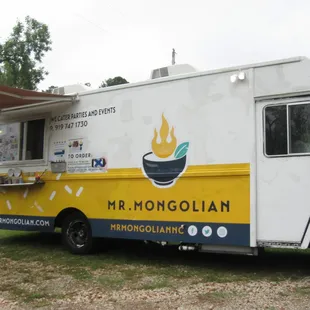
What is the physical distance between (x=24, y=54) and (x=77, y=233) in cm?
2065

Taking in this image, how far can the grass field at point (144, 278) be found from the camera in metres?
5.09

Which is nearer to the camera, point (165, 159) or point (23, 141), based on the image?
point (165, 159)

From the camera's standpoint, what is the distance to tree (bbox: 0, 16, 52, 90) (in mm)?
25250

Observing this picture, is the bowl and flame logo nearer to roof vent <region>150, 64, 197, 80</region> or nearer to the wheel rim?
roof vent <region>150, 64, 197, 80</region>

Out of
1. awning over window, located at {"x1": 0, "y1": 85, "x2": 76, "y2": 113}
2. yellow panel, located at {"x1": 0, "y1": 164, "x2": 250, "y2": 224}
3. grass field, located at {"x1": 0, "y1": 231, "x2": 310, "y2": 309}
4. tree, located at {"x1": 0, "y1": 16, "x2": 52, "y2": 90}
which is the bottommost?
grass field, located at {"x1": 0, "y1": 231, "x2": 310, "y2": 309}

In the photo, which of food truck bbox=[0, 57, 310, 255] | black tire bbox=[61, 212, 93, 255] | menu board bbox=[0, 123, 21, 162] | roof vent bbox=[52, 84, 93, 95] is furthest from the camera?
menu board bbox=[0, 123, 21, 162]

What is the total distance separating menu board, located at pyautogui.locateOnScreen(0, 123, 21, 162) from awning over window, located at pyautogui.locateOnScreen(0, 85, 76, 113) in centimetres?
46

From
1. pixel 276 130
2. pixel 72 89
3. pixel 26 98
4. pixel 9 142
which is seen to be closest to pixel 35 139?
pixel 9 142

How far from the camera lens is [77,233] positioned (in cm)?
768

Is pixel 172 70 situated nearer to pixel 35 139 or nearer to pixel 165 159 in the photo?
pixel 165 159

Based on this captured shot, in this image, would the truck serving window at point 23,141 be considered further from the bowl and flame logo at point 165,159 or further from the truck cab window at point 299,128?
the truck cab window at point 299,128

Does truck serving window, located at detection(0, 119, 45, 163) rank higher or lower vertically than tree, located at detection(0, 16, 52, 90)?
lower

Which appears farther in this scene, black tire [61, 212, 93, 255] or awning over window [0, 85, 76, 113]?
black tire [61, 212, 93, 255]

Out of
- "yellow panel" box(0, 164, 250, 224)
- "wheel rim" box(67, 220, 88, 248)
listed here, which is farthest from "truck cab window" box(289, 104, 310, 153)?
"wheel rim" box(67, 220, 88, 248)
